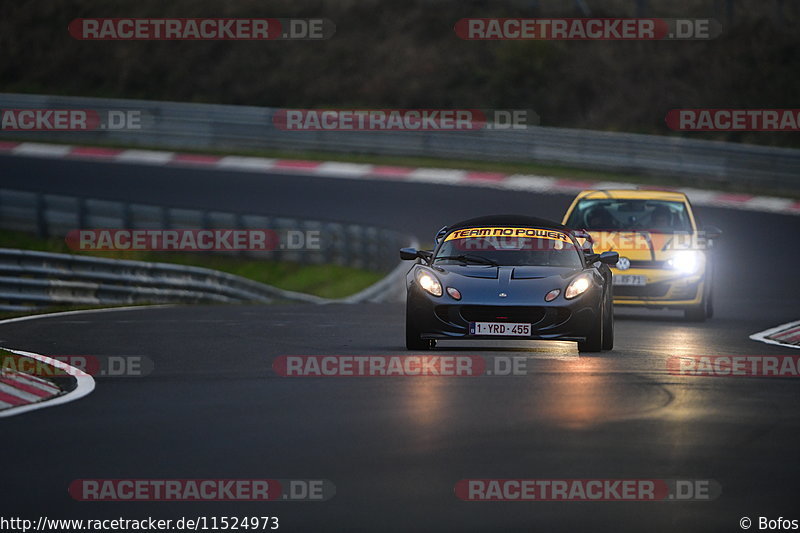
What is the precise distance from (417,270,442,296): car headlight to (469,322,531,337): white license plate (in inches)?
18.8

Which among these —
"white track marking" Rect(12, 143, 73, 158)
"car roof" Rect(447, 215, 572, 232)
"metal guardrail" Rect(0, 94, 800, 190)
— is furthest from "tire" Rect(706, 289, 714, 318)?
"white track marking" Rect(12, 143, 73, 158)

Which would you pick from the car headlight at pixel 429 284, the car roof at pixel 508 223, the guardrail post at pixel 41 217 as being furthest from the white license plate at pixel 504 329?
the guardrail post at pixel 41 217

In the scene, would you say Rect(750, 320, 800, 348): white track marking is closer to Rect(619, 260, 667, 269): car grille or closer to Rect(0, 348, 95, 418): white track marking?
Rect(619, 260, 667, 269): car grille

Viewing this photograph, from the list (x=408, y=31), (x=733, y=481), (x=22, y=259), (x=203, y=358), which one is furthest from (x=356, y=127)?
(x=733, y=481)

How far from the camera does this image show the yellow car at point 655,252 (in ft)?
64.6

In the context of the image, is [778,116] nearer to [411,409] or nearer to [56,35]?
[56,35]

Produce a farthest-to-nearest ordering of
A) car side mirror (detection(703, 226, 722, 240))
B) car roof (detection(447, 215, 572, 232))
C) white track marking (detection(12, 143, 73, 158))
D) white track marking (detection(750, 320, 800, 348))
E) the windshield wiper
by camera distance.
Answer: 1. white track marking (detection(12, 143, 73, 158))
2. car side mirror (detection(703, 226, 722, 240))
3. white track marking (detection(750, 320, 800, 348))
4. car roof (detection(447, 215, 572, 232))
5. the windshield wiper

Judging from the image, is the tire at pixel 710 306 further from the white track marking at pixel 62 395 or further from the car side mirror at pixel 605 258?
the white track marking at pixel 62 395

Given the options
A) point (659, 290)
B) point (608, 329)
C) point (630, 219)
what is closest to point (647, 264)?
point (659, 290)

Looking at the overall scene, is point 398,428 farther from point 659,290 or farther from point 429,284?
point 659,290

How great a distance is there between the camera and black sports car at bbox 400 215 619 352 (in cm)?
1425

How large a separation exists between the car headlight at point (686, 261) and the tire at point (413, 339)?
5749mm

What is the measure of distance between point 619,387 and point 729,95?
38604mm

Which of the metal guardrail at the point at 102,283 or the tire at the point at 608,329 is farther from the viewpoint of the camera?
the metal guardrail at the point at 102,283
